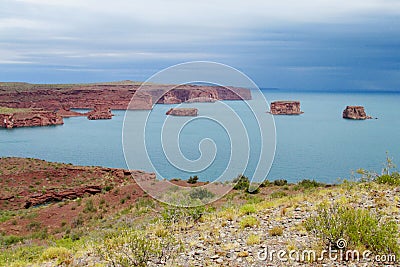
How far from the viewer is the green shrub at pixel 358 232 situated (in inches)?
232

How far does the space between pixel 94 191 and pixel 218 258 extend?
19530 millimetres

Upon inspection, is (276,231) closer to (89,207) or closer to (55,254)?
(55,254)

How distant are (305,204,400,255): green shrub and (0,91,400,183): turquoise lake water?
1725cm

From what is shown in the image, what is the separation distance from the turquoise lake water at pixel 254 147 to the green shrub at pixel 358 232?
17247 millimetres

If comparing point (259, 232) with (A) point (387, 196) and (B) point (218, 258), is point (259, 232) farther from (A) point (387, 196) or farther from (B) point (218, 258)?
(A) point (387, 196)

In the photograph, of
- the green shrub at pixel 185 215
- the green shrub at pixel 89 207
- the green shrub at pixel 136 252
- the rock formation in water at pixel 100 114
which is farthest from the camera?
the rock formation in water at pixel 100 114

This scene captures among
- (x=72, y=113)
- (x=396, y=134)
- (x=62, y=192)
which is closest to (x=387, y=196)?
(x=62, y=192)

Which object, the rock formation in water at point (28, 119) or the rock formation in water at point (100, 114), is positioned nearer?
the rock formation in water at point (28, 119)

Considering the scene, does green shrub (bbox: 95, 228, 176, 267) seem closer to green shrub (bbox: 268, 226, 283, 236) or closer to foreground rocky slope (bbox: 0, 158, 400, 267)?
foreground rocky slope (bbox: 0, 158, 400, 267)

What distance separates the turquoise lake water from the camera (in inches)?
1367

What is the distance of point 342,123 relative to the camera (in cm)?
9038

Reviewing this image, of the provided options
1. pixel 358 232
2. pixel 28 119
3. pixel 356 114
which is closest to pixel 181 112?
pixel 358 232

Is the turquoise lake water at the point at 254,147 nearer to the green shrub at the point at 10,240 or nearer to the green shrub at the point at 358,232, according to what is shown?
the green shrub at the point at 10,240

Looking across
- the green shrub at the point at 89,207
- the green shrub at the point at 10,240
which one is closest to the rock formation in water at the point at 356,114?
the green shrub at the point at 89,207
